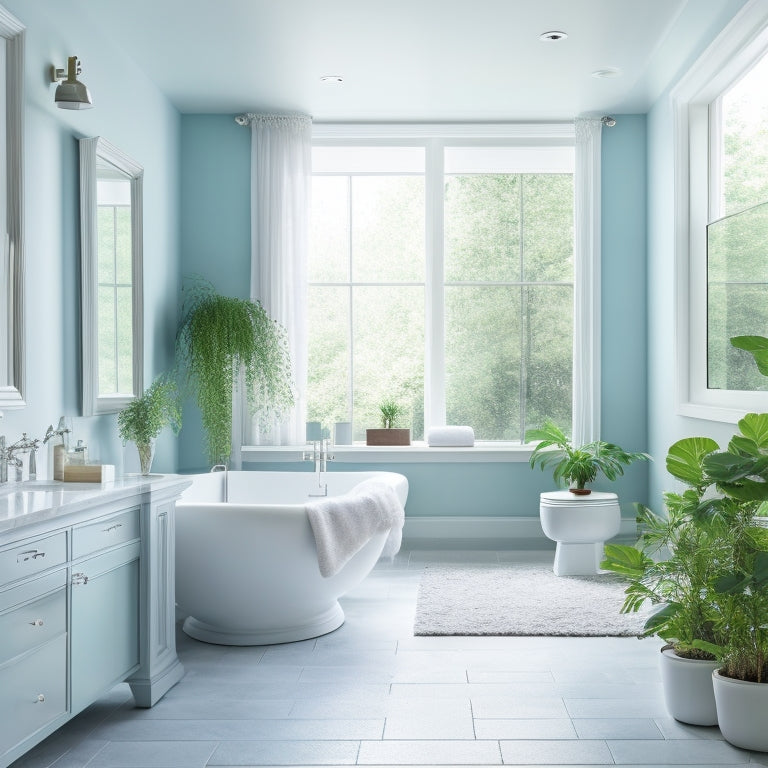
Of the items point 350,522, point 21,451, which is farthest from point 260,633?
point 21,451

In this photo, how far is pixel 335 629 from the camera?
3869mm

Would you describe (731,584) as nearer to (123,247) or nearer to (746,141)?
(746,141)

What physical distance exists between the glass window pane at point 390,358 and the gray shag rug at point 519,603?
1744mm

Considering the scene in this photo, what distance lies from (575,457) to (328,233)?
2.72 m

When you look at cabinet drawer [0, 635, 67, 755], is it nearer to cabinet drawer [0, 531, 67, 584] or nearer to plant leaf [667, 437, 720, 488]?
cabinet drawer [0, 531, 67, 584]

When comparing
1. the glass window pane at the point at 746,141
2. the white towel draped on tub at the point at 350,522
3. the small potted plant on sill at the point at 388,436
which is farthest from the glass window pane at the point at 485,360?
the white towel draped on tub at the point at 350,522

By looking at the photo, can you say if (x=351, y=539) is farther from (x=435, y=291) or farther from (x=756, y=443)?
(x=435, y=291)

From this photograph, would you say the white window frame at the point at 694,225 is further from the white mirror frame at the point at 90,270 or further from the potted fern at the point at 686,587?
the white mirror frame at the point at 90,270

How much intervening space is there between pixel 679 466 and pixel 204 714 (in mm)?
1710

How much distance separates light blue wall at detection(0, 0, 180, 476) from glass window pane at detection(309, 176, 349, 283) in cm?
187

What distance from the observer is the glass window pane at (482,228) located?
604cm

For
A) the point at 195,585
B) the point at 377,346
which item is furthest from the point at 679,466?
the point at 377,346

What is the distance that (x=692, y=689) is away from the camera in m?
2.75

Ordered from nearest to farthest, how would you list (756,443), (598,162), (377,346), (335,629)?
1. (756,443)
2. (335,629)
3. (598,162)
4. (377,346)
